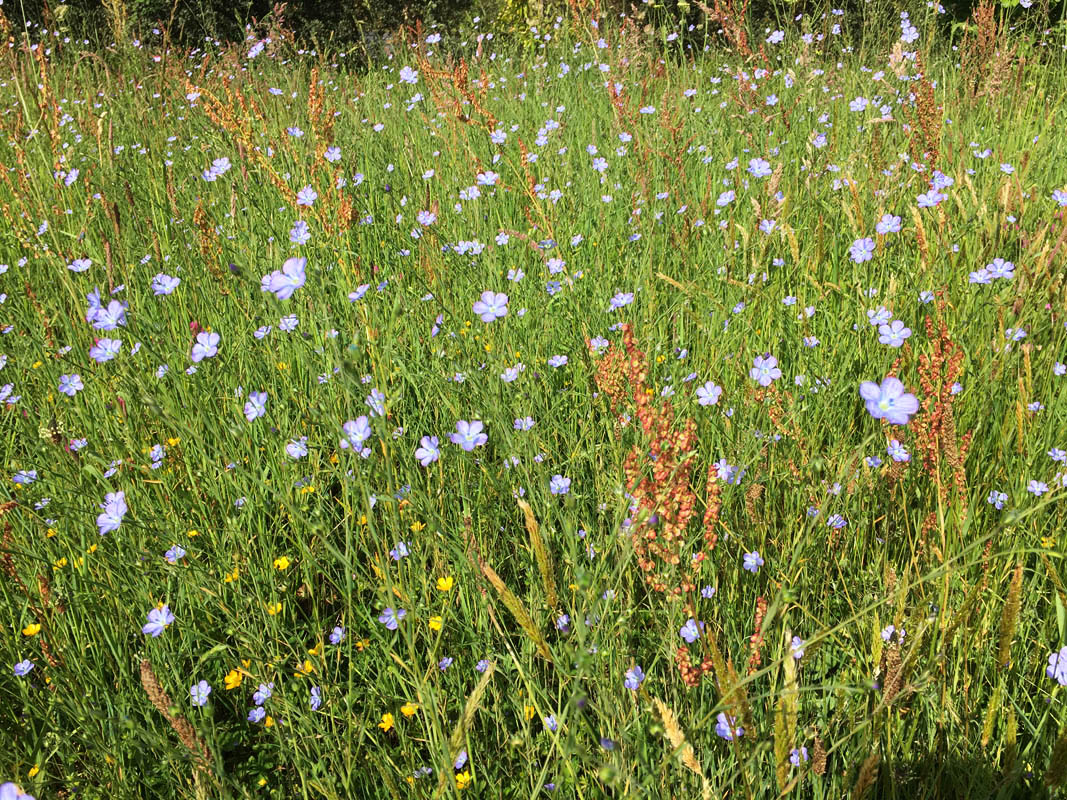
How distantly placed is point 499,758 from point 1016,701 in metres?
0.90

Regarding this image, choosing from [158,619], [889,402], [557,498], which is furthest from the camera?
[557,498]

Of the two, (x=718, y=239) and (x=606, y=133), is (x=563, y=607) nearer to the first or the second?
(x=718, y=239)

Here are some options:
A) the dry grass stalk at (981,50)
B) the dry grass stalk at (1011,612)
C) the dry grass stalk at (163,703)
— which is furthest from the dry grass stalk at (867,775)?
the dry grass stalk at (981,50)

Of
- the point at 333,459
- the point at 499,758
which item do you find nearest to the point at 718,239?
the point at 333,459

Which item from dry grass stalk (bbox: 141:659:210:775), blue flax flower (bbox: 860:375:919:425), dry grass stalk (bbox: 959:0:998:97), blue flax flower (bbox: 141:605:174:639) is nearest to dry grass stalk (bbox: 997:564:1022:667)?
blue flax flower (bbox: 860:375:919:425)

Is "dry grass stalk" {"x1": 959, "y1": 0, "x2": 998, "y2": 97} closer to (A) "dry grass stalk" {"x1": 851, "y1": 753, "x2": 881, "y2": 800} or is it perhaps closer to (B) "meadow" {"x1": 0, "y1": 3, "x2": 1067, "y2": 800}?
(B) "meadow" {"x1": 0, "y1": 3, "x2": 1067, "y2": 800}

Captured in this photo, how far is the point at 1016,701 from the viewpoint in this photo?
1260 mm

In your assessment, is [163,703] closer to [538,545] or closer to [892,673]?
[538,545]

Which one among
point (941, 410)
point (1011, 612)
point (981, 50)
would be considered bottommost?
point (1011, 612)

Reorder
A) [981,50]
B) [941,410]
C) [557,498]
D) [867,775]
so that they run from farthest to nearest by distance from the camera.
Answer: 1. [981,50]
2. [557,498]
3. [941,410]
4. [867,775]

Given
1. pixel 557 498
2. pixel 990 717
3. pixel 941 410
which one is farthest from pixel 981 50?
pixel 990 717

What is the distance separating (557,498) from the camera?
5.50 feet

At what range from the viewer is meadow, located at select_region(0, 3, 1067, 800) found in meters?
1.13

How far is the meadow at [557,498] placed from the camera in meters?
1.13
